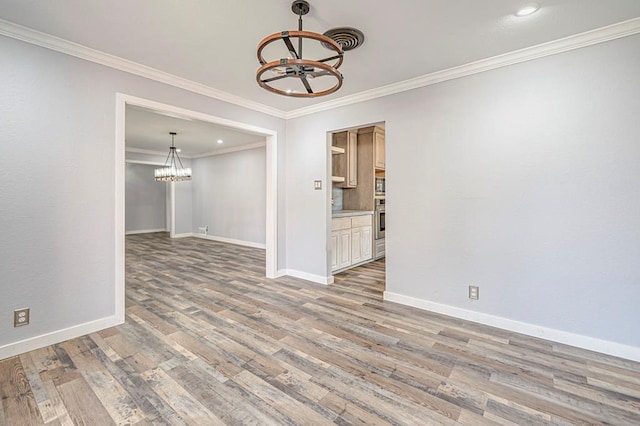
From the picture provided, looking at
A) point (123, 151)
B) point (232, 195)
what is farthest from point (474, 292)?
point (232, 195)

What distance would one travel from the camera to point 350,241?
4945 millimetres

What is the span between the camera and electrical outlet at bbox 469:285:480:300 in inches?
115

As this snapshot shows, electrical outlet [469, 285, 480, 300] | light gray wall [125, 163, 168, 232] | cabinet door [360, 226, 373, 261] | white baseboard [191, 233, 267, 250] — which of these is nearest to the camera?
electrical outlet [469, 285, 480, 300]

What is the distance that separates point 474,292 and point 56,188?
4.06 metres

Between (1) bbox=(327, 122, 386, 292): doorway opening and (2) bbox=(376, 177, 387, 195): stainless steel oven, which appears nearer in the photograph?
(1) bbox=(327, 122, 386, 292): doorway opening

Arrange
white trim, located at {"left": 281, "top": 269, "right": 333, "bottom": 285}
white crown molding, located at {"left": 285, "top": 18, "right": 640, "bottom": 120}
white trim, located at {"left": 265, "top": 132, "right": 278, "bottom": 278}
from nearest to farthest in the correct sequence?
white crown molding, located at {"left": 285, "top": 18, "right": 640, "bottom": 120}
white trim, located at {"left": 281, "top": 269, "right": 333, "bottom": 285}
white trim, located at {"left": 265, "top": 132, "right": 278, "bottom": 278}

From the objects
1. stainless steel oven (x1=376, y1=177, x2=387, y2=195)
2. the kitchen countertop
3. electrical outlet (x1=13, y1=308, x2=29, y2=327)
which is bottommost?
electrical outlet (x1=13, y1=308, x2=29, y2=327)

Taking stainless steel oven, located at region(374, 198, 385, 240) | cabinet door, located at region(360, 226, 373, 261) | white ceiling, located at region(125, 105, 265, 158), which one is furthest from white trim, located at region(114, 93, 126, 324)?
stainless steel oven, located at region(374, 198, 385, 240)

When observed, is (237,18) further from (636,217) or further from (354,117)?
(636,217)

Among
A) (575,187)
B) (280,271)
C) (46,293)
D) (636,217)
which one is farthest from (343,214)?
(46,293)

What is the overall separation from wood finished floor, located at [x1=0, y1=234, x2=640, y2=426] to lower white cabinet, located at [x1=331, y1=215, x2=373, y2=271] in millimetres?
1420

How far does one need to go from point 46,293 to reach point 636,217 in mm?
4882

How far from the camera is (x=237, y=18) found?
215cm

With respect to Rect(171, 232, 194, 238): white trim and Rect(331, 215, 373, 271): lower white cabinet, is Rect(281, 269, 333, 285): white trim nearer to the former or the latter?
Rect(331, 215, 373, 271): lower white cabinet
